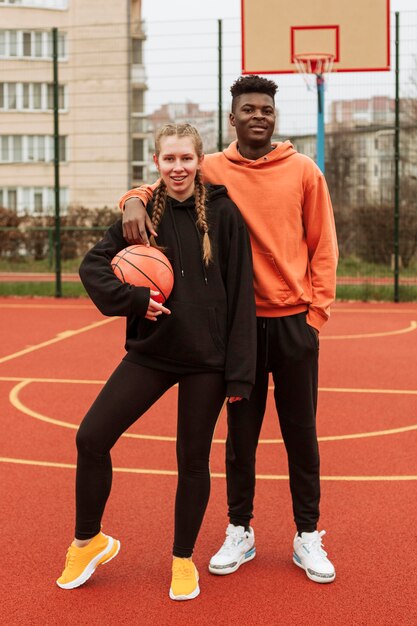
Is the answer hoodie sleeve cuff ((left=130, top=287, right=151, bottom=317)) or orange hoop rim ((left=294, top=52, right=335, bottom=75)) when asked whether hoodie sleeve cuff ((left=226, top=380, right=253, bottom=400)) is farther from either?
orange hoop rim ((left=294, top=52, right=335, bottom=75))

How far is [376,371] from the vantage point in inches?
340

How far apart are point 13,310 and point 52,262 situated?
18.3ft

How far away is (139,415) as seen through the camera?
3.59 m

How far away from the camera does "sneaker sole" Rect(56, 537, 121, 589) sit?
3.68 metres

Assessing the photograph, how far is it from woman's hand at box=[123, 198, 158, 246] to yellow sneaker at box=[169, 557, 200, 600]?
1229mm

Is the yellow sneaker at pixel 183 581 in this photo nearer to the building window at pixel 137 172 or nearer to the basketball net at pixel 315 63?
the basketball net at pixel 315 63

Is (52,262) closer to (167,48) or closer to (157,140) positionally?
(167,48)

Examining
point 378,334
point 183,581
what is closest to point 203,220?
point 183,581

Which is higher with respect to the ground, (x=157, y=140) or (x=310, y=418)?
(x=157, y=140)

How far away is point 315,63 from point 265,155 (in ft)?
34.7

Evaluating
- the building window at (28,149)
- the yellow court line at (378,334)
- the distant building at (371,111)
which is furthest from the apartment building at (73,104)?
the yellow court line at (378,334)

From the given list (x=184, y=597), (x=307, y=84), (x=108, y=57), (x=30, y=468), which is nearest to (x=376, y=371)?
(x=30, y=468)

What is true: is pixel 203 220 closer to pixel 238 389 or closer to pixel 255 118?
pixel 255 118

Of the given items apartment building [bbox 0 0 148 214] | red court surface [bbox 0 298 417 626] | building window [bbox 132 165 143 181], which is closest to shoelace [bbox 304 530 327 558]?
red court surface [bbox 0 298 417 626]
